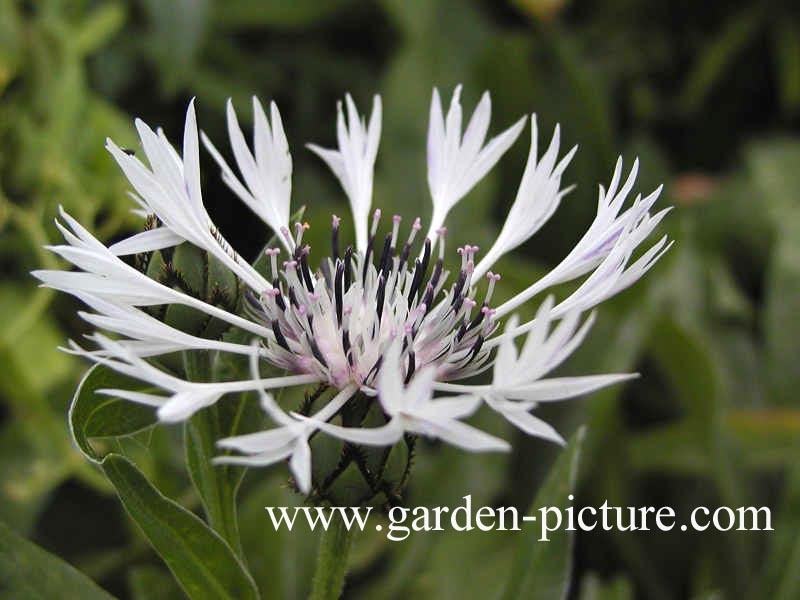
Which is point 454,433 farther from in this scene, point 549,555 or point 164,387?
point 549,555

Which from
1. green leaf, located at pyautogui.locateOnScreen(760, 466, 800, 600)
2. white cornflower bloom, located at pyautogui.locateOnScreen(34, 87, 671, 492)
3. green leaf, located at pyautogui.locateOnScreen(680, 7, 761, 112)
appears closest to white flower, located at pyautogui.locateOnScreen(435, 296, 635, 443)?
white cornflower bloom, located at pyautogui.locateOnScreen(34, 87, 671, 492)

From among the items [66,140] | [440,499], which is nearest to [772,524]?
[440,499]

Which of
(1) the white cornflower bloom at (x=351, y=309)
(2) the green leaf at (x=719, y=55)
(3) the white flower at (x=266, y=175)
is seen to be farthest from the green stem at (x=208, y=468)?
(2) the green leaf at (x=719, y=55)

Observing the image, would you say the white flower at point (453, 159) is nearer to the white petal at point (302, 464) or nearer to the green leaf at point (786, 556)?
the white petal at point (302, 464)

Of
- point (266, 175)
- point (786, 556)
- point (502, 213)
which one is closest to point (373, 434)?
point (266, 175)

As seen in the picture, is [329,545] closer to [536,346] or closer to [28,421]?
[536,346]

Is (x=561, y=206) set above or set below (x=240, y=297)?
above

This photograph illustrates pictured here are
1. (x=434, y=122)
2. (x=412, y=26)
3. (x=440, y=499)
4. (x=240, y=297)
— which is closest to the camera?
(x=240, y=297)
